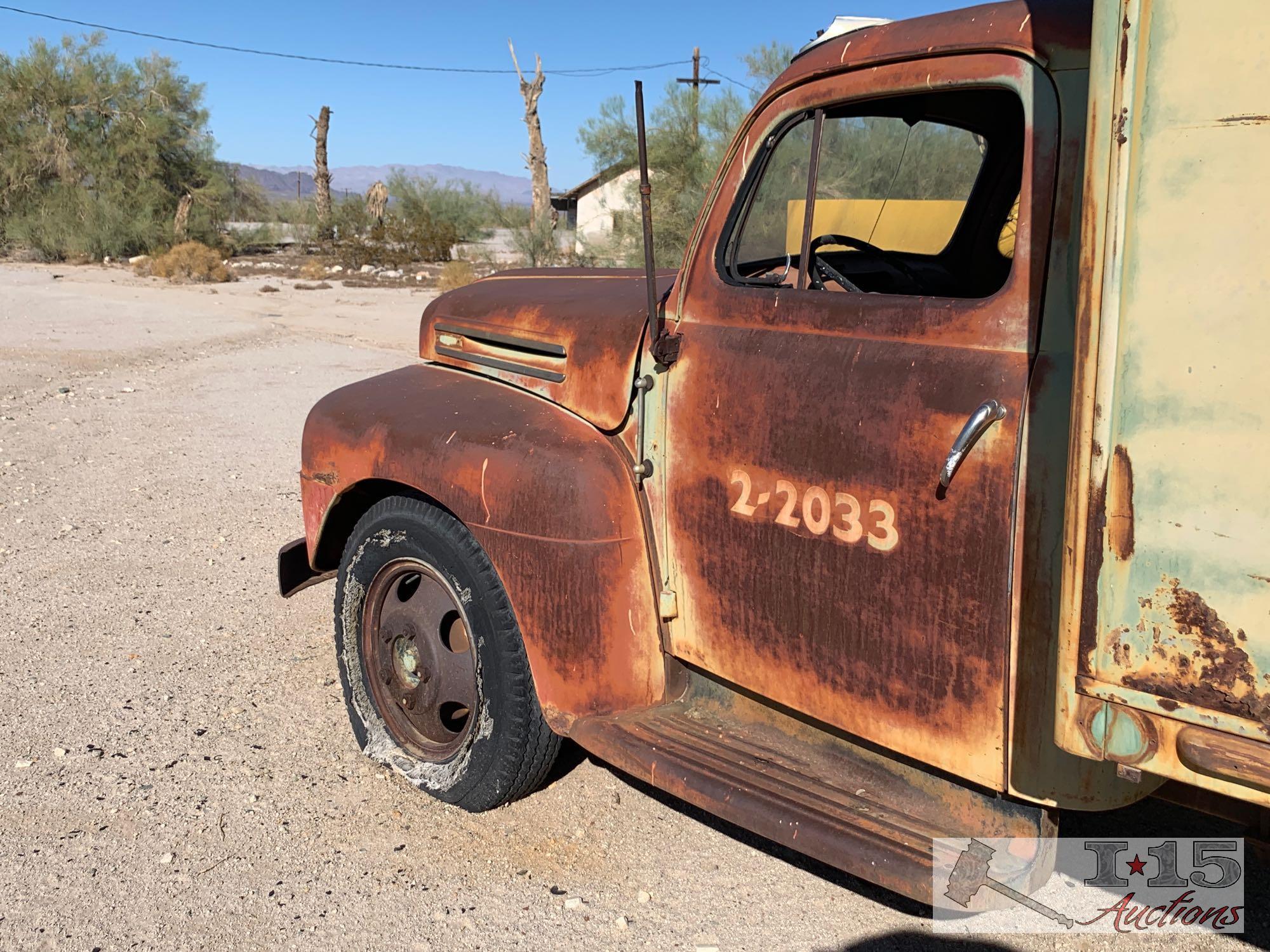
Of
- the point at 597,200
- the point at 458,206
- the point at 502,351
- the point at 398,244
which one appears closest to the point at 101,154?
the point at 398,244

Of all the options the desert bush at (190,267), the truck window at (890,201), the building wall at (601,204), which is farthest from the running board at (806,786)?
the building wall at (601,204)

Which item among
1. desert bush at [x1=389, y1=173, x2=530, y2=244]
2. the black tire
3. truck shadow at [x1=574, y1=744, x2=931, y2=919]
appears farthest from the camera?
desert bush at [x1=389, y1=173, x2=530, y2=244]

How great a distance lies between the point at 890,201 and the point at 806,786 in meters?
1.54

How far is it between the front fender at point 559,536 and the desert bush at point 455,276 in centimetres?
2009

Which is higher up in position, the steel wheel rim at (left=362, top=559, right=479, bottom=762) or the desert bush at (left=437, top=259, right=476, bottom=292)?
the desert bush at (left=437, top=259, right=476, bottom=292)

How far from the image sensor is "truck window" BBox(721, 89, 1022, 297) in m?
2.65

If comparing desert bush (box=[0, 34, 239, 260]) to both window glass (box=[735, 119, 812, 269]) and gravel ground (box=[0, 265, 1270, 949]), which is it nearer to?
gravel ground (box=[0, 265, 1270, 949])

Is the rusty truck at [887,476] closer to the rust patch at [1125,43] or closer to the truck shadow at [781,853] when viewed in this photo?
the rust patch at [1125,43]

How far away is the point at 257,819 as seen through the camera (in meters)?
3.24

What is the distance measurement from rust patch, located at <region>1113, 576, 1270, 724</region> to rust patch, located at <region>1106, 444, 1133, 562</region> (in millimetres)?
84

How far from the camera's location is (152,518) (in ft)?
20.3

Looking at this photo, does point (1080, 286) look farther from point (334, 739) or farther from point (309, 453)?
point (334, 739)

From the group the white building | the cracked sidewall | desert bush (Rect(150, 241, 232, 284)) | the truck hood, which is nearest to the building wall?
the white building

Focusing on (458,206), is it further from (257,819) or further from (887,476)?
(887,476)
